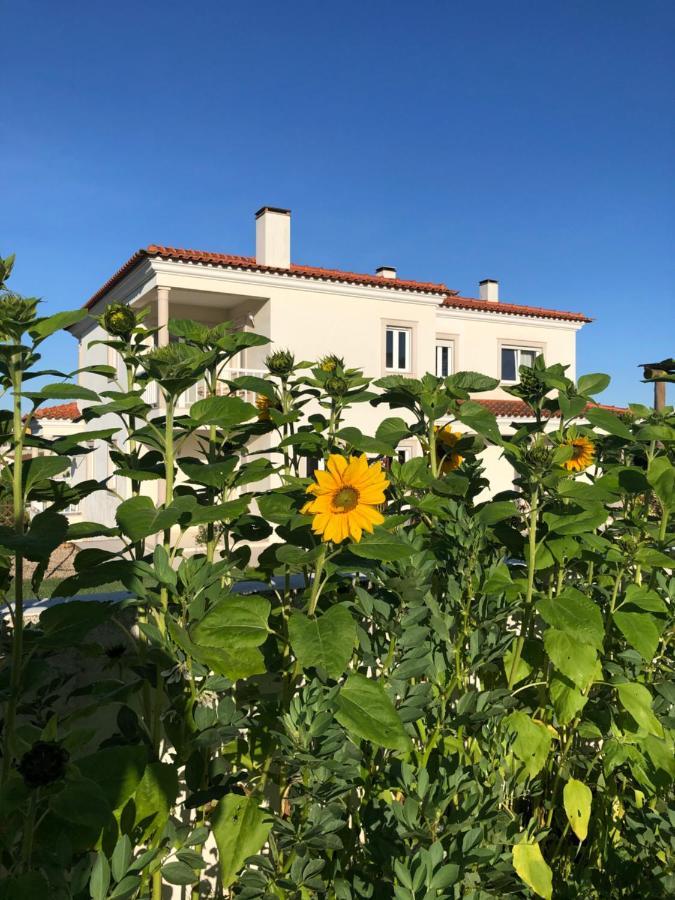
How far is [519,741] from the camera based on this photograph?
150 centimetres

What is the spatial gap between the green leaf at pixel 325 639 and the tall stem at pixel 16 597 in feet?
1.29

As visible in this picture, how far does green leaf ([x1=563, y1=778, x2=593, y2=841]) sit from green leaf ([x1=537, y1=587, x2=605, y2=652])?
35 cm

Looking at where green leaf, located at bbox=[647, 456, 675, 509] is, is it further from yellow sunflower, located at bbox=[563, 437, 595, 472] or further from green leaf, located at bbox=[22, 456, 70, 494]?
green leaf, located at bbox=[22, 456, 70, 494]

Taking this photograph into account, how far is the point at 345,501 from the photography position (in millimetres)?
1287

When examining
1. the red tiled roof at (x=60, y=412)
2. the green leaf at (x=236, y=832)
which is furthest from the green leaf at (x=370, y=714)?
the red tiled roof at (x=60, y=412)

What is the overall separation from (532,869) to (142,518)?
0.92 meters

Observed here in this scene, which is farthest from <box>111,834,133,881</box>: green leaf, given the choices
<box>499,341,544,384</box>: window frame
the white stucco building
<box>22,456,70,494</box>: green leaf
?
<box>499,341,544,384</box>: window frame

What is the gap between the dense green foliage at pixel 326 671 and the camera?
111 centimetres

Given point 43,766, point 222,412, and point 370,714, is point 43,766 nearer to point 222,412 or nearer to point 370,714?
point 370,714

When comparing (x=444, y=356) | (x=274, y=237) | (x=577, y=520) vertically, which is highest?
(x=274, y=237)

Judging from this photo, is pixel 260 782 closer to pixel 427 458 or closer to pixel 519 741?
pixel 519 741

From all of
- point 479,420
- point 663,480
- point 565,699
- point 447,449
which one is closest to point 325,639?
point 565,699

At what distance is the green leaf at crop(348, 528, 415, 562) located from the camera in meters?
1.20

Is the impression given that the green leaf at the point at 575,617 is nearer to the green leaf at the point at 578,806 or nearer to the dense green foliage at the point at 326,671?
the dense green foliage at the point at 326,671
